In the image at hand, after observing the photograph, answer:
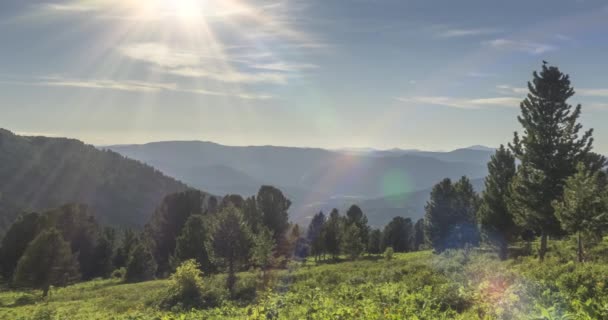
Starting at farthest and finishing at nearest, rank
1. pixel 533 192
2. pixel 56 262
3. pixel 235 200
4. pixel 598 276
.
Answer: pixel 235 200, pixel 56 262, pixel 533 192, pixel 598 276

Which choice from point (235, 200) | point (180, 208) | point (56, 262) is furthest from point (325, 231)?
point (56, 262)

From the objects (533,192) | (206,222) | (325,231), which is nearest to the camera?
(533,192)

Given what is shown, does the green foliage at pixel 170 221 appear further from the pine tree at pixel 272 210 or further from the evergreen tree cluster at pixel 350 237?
the evergreen tree cluster at pixel 350 237

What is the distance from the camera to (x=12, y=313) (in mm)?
33531

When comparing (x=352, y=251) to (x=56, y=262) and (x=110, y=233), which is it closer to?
(x=56, y=262)

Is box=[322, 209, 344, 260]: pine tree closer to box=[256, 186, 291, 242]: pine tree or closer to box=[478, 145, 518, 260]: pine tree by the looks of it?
box=[256, 186, 291, 242]: pine tree

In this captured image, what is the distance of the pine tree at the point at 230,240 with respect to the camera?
4188cm

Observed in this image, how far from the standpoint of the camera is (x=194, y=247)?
6519 centimetres

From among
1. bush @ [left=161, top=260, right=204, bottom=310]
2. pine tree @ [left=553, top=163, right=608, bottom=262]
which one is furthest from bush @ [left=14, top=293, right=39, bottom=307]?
pine tree @ [left=553, top=163, right=608, bottom=262]

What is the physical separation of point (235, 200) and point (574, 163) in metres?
69.4

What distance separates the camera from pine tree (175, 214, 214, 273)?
64.6 meters

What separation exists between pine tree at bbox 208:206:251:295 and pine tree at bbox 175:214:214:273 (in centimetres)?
2363

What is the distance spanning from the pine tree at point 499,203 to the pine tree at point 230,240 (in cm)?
2900

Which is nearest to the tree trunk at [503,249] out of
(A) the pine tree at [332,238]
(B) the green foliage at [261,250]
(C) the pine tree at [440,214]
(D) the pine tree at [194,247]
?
(C) the pine tree at [440,214]
